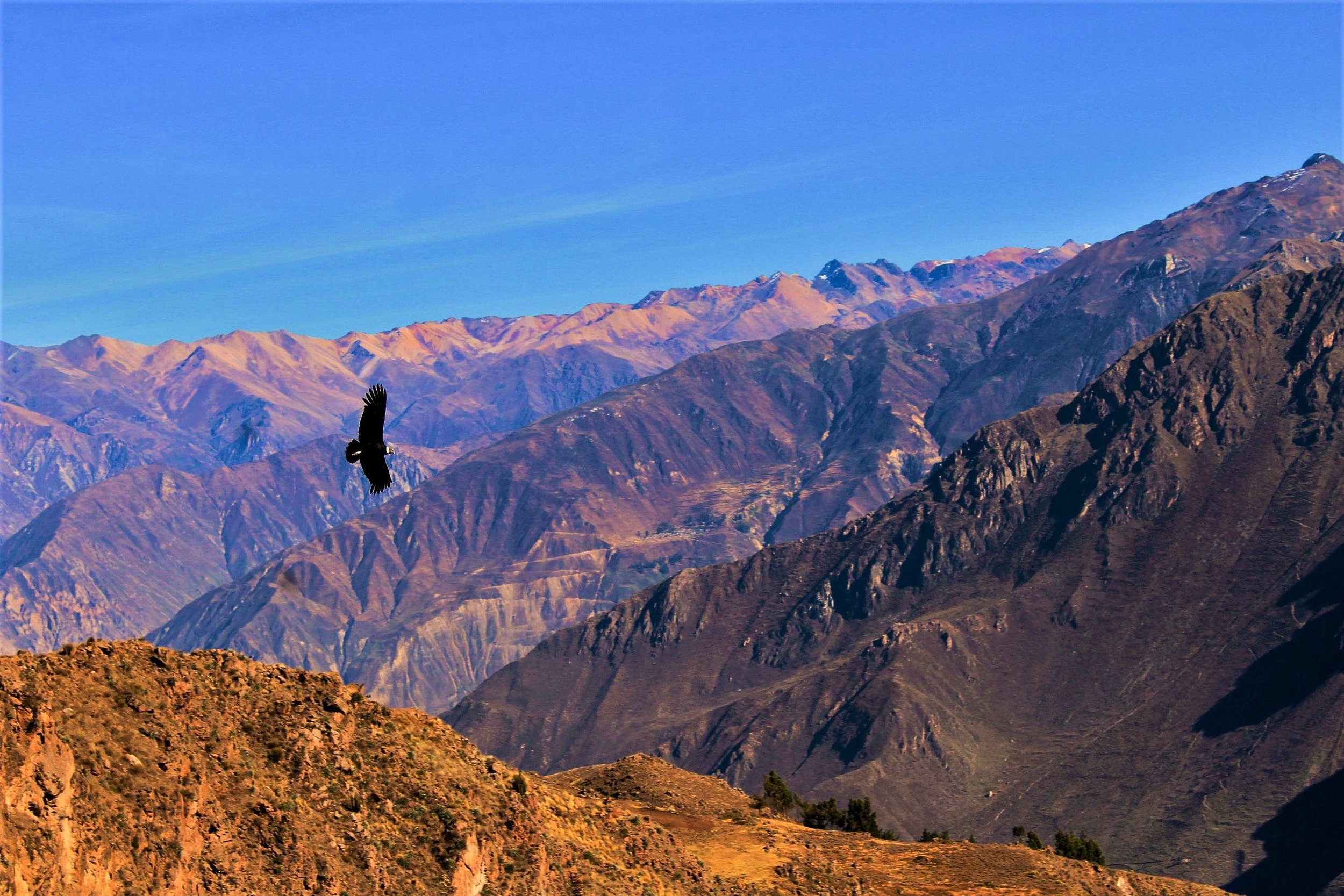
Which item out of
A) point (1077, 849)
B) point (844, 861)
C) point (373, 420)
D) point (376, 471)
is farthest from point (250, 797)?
point (1077, 849)

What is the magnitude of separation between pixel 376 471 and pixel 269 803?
34.6 meters

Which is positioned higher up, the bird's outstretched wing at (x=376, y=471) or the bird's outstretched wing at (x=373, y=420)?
the bird's outstretched wing at (x=373, y=420)

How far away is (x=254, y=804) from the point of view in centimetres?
6762

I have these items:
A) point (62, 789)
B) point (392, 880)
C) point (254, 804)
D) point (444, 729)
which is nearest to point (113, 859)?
point (62, 789)

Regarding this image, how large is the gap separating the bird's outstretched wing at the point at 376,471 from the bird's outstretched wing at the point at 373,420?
0.81 feet

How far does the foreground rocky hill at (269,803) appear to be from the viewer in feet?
197

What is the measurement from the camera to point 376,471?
126 feet

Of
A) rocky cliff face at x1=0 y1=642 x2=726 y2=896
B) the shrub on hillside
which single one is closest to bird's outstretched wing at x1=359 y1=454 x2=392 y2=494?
rocky cliff face at x1=0 y1=642 x2=726 y2=896

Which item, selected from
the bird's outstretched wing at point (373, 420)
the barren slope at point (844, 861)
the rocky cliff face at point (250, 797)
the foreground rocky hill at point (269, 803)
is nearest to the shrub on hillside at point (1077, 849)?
the barren slope at point (844, 861)

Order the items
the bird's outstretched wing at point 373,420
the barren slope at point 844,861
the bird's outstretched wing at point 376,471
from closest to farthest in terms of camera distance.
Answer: the bird's outstretched wing at point 373,420 < the bird's outstretched wing at point 376,471 < the barren slope at point 844,861

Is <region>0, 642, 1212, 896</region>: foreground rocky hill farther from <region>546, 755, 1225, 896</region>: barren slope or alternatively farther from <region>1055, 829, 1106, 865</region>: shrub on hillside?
<region>1055, 829, 1106, 865</region>: shrub on hillside

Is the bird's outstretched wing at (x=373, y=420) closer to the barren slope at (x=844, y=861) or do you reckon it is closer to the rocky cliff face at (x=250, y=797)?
the rocky cliff face at (x=250, y=797)

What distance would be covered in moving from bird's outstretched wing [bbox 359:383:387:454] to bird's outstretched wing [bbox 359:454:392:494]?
0.81 feet

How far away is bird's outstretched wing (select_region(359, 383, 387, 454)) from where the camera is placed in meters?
37.6
